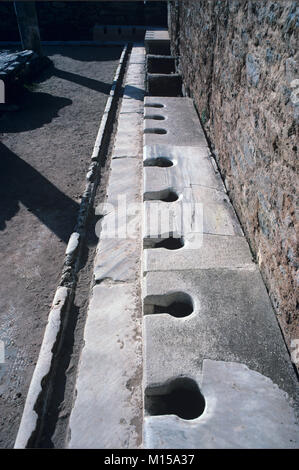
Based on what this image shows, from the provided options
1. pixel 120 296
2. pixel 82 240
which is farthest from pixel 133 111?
pixel 120 296

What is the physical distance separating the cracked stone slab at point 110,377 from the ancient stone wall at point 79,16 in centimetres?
1394

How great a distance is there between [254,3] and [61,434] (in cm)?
350

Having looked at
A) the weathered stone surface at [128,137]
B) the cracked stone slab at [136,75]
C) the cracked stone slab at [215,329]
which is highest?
the cracked stone slab at [136,75]

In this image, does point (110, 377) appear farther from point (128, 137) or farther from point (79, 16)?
point (79, 16)

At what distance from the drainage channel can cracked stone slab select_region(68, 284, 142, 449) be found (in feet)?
0.66

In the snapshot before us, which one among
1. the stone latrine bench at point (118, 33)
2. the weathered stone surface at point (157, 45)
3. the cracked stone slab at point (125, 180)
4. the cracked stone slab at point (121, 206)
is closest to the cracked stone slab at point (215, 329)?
the cracked stone slab at point (121, 206)

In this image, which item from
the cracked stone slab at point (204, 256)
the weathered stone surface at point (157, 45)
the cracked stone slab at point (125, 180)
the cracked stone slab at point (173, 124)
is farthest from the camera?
the weathered stone surface at point (157, 45)

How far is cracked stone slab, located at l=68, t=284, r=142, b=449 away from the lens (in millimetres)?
1923

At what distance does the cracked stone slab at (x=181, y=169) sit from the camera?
3.67 m

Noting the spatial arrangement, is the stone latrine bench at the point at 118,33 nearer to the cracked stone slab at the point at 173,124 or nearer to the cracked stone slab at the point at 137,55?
the cracked stone slab at the point at 137,55

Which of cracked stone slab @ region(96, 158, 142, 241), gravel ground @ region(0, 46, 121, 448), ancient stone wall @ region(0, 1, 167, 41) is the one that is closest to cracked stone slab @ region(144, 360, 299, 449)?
gravel ground @ region(0, 46, 121, 448)
